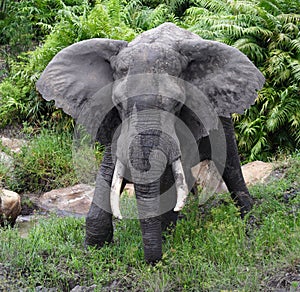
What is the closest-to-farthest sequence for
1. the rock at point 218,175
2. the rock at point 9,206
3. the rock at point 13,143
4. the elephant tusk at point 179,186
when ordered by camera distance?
the elephant tusk at point 179,186 → the rock at point 9,206 → the rock at point 218,175 → the rock at point 13,143

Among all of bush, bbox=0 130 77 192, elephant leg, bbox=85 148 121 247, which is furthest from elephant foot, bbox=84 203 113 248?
bush, bbox=0 130 77 192

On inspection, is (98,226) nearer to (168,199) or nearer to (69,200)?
(168,199)

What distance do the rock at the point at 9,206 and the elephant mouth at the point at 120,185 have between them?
2986 mm

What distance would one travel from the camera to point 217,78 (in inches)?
225

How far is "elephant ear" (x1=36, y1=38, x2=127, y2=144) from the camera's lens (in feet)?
18.6

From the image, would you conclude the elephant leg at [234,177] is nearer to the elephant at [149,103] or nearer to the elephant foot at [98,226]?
the elephant at [149,103]

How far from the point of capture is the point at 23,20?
13.9 meters

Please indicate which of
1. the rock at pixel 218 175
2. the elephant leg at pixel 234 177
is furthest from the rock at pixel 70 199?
the elephant leg at pixel 234 177

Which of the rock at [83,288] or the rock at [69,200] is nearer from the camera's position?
the rock at [83,288]

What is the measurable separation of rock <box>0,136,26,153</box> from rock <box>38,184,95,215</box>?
1366 mm

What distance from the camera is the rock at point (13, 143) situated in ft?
33.8

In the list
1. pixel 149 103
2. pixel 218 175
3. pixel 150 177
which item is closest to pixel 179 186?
pixel 150 177

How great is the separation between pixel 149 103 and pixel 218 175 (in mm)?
3666

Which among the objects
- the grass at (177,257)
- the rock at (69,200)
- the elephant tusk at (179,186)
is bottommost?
the rock at (69,200)
